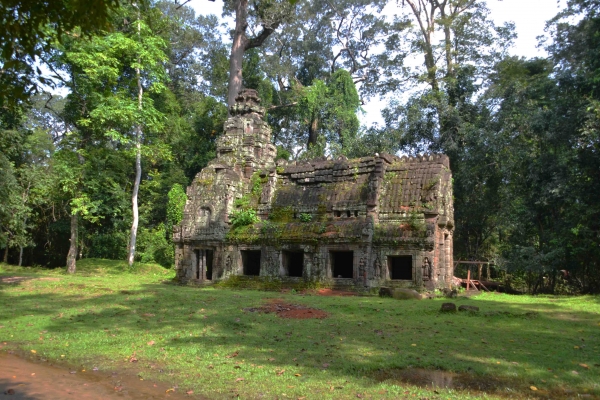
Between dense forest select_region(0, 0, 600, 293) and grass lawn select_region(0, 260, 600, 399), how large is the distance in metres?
7.69

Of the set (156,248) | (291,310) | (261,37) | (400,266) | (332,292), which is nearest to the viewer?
(291,310)

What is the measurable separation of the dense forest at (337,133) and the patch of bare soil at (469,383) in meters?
12.6

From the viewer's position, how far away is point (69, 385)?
22.0 ft

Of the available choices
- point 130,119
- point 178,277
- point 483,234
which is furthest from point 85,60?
point 483,234

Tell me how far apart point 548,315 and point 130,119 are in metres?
20.4

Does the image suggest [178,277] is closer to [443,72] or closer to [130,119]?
[130,119]

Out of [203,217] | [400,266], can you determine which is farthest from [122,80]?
[400,266]

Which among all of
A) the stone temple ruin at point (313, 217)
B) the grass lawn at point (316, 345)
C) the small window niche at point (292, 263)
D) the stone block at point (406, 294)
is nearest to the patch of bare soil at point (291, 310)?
the grass lawn at point (316, 345)

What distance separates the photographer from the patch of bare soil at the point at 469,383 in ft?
19.3

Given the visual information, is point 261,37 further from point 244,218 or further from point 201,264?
point 201,264

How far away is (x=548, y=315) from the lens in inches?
478

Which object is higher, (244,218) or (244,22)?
(244,22)

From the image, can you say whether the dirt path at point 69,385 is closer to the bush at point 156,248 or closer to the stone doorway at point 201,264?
the stone doorway at point 201,264

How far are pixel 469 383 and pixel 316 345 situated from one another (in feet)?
9.32
